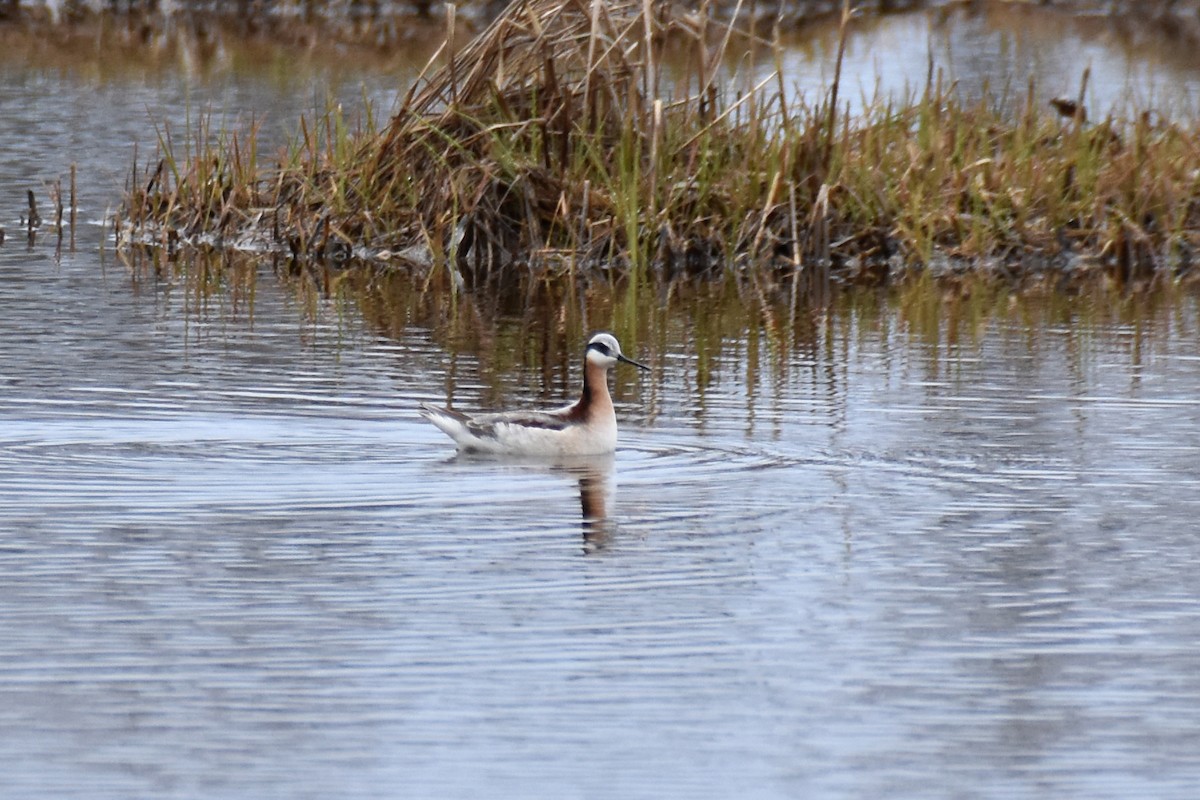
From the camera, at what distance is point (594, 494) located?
33.1 ft

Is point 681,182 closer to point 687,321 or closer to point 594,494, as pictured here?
point 687,321

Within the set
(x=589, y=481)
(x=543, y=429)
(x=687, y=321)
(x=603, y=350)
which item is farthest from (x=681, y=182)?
(x=589, y=481)

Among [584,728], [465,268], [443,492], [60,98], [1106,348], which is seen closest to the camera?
[584,728]

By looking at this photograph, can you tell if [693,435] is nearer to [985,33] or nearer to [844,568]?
[844,568]

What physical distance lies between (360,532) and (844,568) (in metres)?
1.90

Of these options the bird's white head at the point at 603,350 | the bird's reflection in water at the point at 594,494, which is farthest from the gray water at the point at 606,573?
the bird's white head at the point at 603,350

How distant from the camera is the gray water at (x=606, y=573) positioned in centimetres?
629

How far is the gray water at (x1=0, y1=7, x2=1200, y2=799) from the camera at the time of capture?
20.6ft

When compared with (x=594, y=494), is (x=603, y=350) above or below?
above

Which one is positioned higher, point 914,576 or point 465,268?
point 465,268

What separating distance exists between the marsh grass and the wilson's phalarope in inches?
263

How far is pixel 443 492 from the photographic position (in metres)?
9.95

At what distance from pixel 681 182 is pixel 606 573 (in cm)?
1045

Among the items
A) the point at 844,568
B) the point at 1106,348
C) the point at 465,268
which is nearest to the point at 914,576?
the point at 844,568
